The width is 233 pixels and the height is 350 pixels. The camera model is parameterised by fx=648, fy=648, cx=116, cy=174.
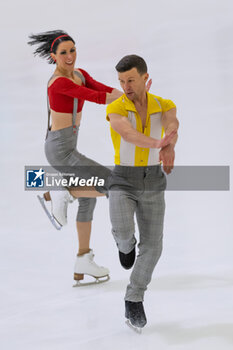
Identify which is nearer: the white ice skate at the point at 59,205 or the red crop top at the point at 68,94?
the red crop top at the point at 68,94

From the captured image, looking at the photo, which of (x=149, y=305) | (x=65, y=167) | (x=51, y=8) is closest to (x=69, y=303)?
(x=149, y=305)

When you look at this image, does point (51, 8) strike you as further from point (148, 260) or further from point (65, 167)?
point (148, 260)

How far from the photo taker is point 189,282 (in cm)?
511

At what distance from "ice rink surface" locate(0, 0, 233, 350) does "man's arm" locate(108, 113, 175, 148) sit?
1172mm

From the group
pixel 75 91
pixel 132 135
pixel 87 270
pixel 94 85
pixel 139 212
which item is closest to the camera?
pixel 132 135

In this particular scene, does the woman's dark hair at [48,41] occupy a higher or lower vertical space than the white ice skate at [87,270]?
higher

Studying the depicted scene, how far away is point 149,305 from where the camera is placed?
4547mm

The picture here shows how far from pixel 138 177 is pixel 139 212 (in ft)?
0.75

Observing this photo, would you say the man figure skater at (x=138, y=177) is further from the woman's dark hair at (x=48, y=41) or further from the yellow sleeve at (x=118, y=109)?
the woman's dark hair at (x=48, y=41)

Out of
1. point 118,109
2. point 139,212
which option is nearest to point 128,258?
point 139,212

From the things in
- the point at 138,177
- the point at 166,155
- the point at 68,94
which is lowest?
the point at 138,177

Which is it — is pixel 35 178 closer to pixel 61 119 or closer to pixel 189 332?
pixel 61 119

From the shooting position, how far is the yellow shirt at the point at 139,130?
3.83 m

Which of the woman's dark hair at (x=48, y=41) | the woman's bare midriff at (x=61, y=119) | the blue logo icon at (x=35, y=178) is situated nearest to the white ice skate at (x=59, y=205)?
the blue logo icon at (x=35, y=178)
